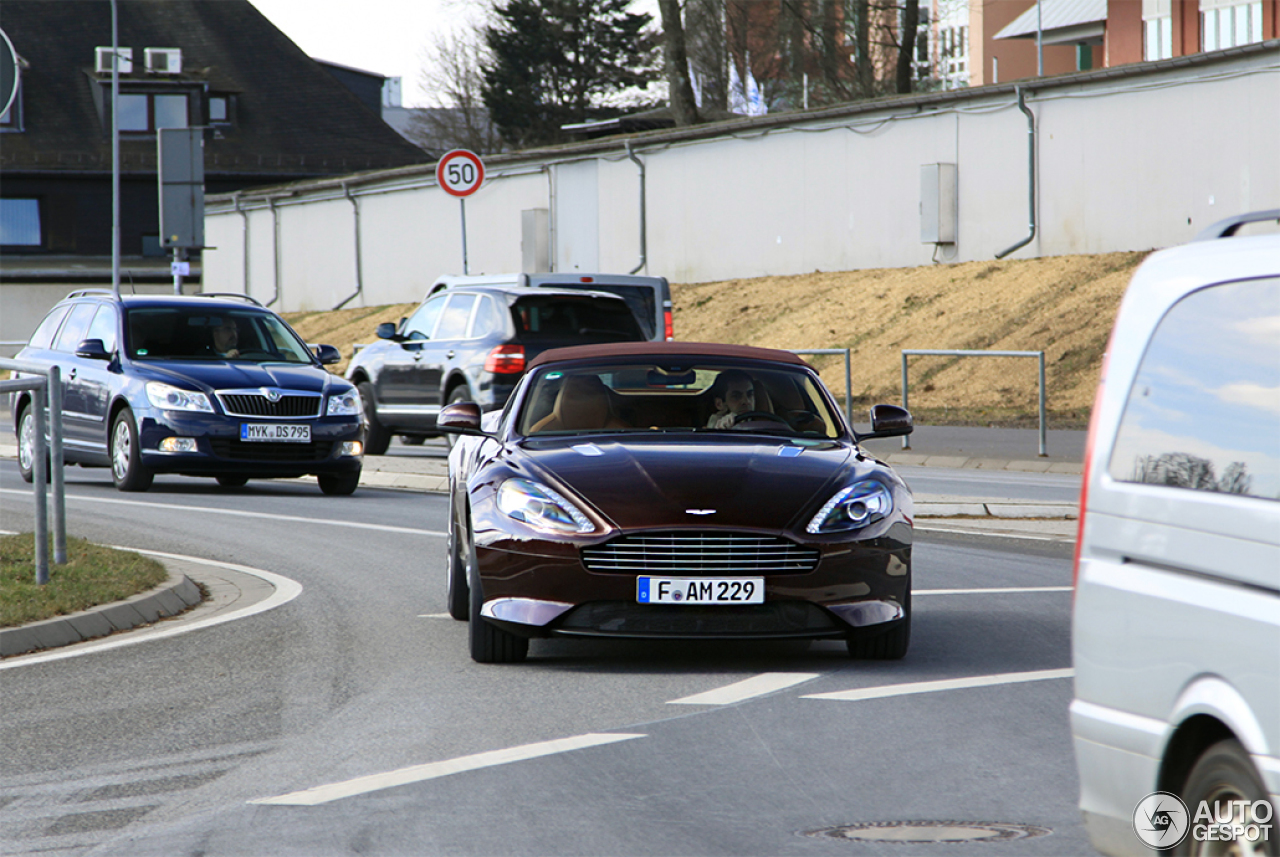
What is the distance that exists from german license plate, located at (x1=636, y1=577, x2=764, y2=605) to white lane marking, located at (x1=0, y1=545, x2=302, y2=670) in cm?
275

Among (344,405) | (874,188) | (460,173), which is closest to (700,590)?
(344,405)

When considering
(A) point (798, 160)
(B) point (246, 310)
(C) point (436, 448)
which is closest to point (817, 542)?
(B) point (246, 310)

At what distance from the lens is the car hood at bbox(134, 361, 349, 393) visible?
Result: 1697cm

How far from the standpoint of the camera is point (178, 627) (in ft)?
31.4

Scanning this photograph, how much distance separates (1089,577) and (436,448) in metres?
20.5

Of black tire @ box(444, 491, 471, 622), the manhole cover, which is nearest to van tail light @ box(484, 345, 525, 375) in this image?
black tire @ box(444, 491, 471, 622)

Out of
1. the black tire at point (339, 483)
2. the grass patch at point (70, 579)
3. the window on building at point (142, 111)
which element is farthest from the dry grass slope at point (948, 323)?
the window on building at point (142, 111)

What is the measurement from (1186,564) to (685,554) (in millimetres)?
3812

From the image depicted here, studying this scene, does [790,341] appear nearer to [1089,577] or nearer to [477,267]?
[477,267]

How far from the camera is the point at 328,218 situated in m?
51.2

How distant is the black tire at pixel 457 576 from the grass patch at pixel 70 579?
1.72 metres

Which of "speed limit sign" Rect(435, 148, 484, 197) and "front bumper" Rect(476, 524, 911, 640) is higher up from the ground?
"speed limit sign" Rect(435, 148, 484, 197)

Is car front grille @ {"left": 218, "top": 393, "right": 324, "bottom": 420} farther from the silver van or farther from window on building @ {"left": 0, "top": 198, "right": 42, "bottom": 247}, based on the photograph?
window on building @ {"left": 0, "top": 198, "right": 42, "bottom": 247}

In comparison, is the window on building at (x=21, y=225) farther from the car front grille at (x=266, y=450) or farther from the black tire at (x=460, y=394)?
the car front grille at (x=266, y=450)
